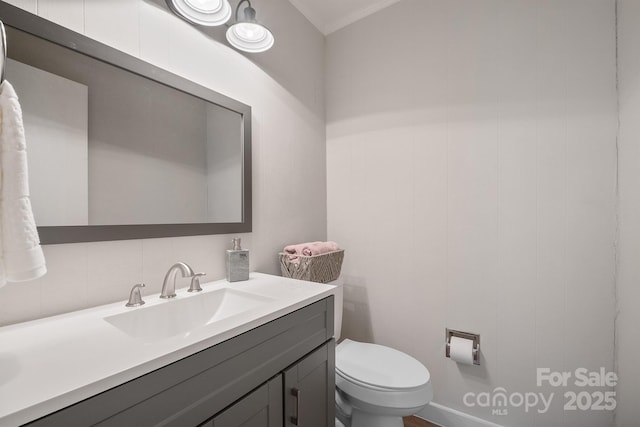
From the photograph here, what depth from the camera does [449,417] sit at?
156 centimetres

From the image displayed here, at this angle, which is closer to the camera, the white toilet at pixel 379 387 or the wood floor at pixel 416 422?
the white toilet at pixel 379 387

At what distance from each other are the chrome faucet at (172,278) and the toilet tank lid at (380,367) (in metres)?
0.85

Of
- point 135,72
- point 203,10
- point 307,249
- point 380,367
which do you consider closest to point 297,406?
point 380,367

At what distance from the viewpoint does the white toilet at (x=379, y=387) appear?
1.18 m

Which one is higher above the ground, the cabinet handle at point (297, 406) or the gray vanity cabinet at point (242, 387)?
the gray vanity cabinet at point (242, 387)

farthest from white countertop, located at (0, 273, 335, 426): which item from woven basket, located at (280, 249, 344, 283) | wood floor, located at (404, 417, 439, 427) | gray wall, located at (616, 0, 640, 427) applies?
gray wall, located at (616, 0, 640, 427)

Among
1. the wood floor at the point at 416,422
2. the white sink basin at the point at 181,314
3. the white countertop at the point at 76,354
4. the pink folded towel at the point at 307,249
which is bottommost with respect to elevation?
the wood floor at the point at 416,422

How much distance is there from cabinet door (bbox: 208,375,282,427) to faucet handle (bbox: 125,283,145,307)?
1.49ft

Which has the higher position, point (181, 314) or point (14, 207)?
point (14, 207)

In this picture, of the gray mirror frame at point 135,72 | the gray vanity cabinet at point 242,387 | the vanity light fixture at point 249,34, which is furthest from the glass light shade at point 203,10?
the gray vanity cabinet at point 242,387

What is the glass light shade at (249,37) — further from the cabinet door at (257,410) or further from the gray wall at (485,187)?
the cabinet door at (257,410)

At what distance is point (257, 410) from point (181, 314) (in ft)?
1.34

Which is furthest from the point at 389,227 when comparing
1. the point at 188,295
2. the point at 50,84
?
the point at 50,84

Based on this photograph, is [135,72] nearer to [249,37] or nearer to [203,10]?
[203,10]
